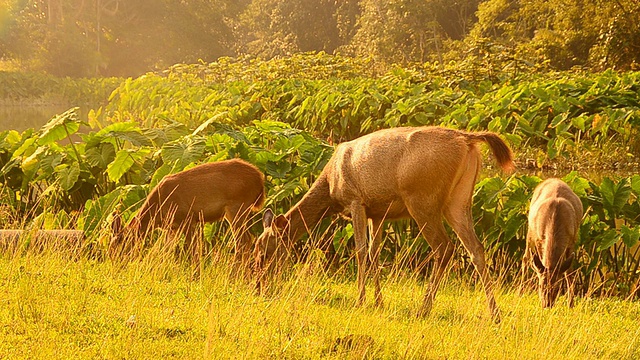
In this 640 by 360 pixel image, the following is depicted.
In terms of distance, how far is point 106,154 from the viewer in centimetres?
1055

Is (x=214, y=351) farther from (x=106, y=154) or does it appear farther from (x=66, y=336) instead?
(x=106, y=154)

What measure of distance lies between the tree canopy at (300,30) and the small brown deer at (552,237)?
59.9ft

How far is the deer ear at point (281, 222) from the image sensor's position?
7.75 metres

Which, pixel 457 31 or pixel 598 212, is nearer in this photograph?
pixel 598 212

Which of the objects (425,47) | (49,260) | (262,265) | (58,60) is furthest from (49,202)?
(58,60)

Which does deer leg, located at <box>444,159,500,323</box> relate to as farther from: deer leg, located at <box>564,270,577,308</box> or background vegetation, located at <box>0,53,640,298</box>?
deer leg, located at <box>564,270,577,308</box>

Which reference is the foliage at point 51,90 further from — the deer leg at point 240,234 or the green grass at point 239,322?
the green grass at point 239,322

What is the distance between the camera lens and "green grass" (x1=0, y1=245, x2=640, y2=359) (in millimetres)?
5543

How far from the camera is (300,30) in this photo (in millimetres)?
59531

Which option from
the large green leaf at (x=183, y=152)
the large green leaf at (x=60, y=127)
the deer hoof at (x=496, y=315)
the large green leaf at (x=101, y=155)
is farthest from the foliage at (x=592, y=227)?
the large green leaf at (x=60, y=127)

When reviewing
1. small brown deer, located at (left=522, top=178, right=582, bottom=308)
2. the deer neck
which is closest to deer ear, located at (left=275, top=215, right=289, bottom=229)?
the deer neck

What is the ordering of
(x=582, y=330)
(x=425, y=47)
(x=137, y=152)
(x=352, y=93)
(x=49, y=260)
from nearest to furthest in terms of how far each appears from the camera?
(x=582, y=330)
(x=49, y=260)
(x=137, y=152)
(x=352, y=93)
(x=425, y=47)

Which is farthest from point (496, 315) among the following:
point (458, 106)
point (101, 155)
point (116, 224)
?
point (458, 106)

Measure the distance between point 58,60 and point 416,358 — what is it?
62083mm
